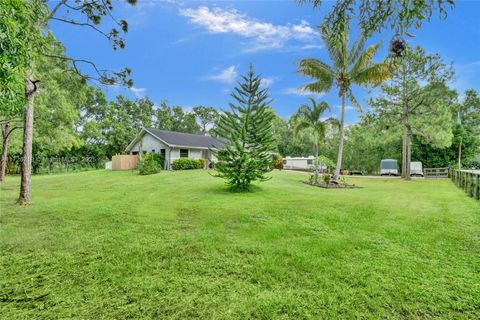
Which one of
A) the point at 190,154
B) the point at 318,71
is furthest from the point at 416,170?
the point at 190,154

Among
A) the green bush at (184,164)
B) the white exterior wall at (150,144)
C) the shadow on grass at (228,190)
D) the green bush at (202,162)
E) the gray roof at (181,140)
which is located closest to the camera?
the shadow on grass at (228,190)

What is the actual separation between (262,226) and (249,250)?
1354mm

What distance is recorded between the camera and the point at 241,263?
13.3 feet

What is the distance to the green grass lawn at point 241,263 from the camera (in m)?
2.98

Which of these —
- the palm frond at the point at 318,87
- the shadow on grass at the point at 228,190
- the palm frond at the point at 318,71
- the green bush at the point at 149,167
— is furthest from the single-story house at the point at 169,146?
the shadow on grass at the point at 228,190

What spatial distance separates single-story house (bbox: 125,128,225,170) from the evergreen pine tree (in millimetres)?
12422

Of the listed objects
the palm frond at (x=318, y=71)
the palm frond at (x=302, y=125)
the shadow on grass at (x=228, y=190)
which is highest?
the palm frond at (x=318, y=71)

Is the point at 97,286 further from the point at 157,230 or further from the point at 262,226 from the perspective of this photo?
the point at 262,226

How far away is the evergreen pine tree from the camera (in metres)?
10.5

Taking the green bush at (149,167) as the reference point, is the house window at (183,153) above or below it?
above

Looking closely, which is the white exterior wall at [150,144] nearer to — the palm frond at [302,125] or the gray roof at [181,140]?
the gray roof at [181,140]

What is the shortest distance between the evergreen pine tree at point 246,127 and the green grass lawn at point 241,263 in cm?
372

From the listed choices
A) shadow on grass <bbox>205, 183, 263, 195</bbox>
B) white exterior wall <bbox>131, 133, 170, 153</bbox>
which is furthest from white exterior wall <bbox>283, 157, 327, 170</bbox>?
shadow on grass <bbox>205, 183, 263, 195</bbox>

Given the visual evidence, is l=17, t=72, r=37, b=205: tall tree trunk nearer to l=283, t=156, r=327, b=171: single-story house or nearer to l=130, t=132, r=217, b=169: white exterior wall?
l=130, t=132, r=217, b=169: white exterior wall
